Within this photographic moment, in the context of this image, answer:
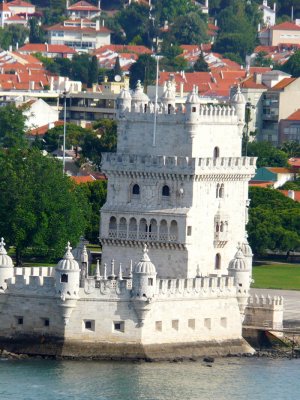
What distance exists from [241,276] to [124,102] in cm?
876

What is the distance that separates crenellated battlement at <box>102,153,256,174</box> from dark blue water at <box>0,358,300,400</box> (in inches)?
348

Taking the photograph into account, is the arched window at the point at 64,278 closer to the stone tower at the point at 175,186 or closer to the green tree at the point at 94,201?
the stone tower at the point at 175,186

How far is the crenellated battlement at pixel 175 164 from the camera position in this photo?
126m

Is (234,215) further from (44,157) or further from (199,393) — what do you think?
(44,157)

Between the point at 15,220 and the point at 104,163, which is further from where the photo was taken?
the point at 15,220

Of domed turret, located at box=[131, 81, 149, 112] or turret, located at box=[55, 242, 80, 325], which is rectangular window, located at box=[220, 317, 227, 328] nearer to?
turret, located at box=[55, 242, 80, 325]

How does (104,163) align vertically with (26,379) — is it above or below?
above

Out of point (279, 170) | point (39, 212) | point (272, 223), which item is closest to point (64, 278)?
point (39, 212)

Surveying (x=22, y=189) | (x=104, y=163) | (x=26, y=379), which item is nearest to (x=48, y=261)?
(x=22, y=189)

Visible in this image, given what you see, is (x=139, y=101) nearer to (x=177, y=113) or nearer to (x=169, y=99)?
(x=169, y=99)

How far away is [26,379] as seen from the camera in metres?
116

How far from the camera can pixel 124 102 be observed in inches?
5020

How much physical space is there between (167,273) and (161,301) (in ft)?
16.5

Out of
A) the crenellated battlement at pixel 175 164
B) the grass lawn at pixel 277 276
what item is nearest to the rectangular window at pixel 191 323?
the crenellated battlement at pixel 175 164
